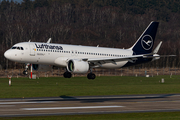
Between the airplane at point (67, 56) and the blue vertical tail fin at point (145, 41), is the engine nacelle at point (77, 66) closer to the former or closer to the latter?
the airplane at point (67, 56)

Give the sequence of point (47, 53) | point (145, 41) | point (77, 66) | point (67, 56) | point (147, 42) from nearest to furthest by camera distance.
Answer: point (47, 53)
point (77, 66)
point (67, 56)
point (145, 41)
point (147, 42)

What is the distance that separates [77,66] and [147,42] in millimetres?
19409

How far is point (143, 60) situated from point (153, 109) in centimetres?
3779

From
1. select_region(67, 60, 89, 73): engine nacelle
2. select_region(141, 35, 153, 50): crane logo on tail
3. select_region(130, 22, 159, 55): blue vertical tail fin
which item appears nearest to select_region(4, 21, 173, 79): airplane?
select_region(67, 60, 89, 73): engine nacelle

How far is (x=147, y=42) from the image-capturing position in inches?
2571

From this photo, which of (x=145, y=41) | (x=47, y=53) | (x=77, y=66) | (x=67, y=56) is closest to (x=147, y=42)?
(x=145, y=41)

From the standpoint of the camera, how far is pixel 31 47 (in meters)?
49.9

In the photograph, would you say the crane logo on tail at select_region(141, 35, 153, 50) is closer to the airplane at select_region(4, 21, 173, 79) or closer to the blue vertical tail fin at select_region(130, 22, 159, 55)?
the blue vertical tail fin at select_region(130, 22, 159, 55)

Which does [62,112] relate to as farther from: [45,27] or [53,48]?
[45,27]

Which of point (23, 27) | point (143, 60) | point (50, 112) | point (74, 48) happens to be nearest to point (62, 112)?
point (50, 112)

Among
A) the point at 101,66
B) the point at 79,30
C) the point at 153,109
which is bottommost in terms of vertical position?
the point at 153,109

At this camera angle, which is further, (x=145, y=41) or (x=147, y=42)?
A: (x=147, y=42)

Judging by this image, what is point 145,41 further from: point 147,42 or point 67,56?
point 67,56

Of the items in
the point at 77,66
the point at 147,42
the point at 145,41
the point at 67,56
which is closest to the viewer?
the point at 77,66
